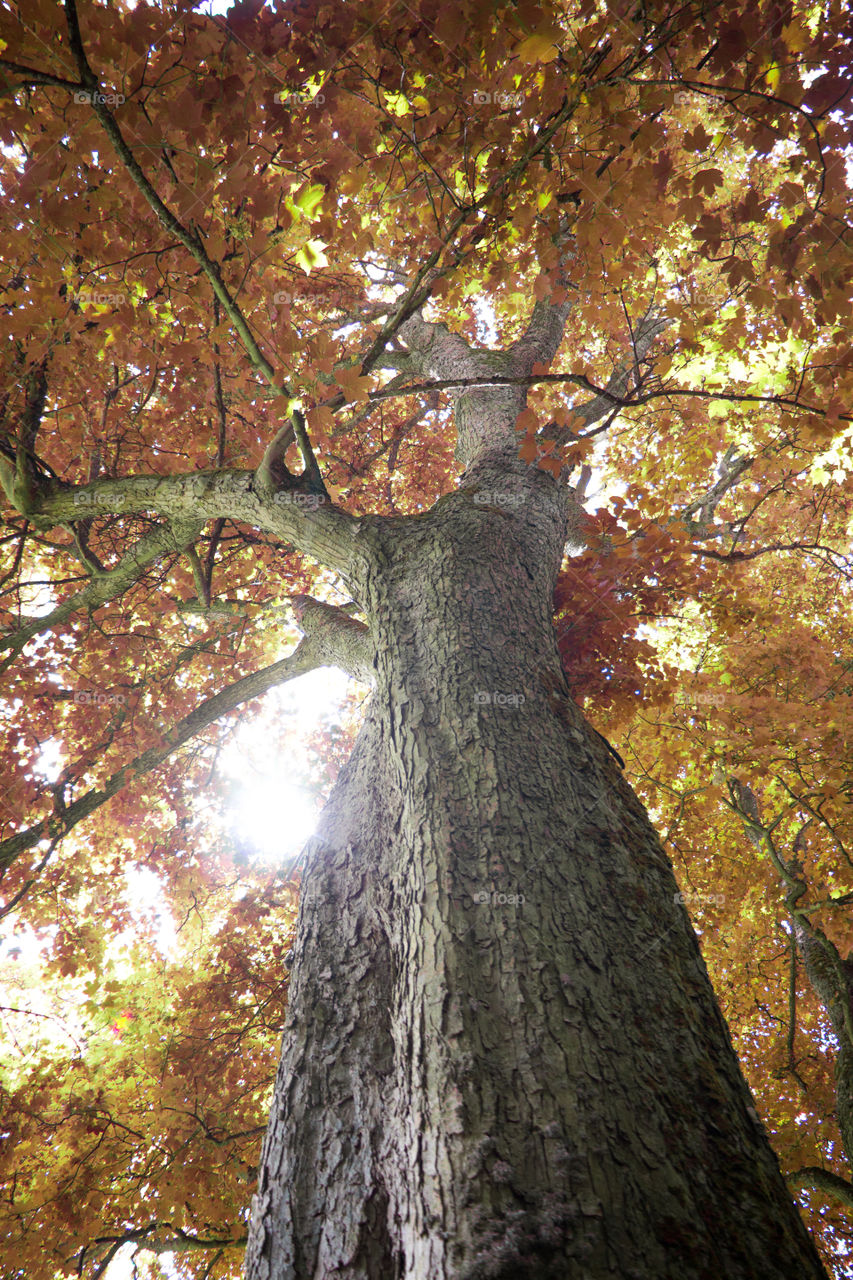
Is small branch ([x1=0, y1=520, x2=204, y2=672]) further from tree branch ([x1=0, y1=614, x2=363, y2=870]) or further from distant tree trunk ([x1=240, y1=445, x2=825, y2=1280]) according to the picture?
distant tree trunk ([x1=240, y1=445, x2=825, y2=1280])

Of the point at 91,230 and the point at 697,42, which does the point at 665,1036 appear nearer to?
the point at 697,42

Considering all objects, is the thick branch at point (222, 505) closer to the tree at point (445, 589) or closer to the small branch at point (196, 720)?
the tree at point (445, 589)

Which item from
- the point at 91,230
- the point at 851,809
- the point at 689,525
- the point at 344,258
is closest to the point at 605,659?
the point at 689,525

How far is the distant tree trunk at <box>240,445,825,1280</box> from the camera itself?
1.09 m

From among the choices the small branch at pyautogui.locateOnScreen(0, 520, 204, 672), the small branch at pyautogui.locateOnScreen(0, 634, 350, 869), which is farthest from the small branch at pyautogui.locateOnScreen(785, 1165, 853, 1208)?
the small branch at pyautogui.locateOnScreen(0, 520, 204, 672)

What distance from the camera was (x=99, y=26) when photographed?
2375 mm

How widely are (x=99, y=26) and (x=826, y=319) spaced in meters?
3.51

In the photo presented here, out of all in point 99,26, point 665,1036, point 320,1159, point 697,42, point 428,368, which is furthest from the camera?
point 428,368

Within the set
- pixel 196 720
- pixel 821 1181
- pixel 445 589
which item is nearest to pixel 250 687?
pixel 196 720

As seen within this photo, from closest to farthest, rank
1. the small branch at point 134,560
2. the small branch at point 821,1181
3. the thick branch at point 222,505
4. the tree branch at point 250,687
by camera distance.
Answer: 1. the thick branch at point 222,505
2. the tree branch at point 250,687
3. the small branch at point 134,560
4. the small branch at point 821,1181

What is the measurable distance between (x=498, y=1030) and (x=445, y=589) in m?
1.76

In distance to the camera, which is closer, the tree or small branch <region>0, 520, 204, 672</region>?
the tree

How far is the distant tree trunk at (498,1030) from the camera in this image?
1.09m

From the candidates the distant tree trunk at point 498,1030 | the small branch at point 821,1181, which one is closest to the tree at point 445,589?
the distant tree trunk at point 498,1030
